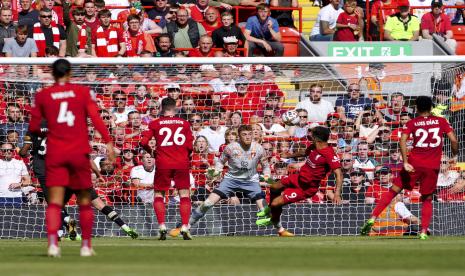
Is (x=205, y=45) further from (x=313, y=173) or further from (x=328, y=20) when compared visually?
(x=313, y=173)

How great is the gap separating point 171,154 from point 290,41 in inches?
359

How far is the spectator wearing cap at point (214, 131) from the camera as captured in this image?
20.3 metres

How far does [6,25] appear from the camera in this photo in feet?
75.0

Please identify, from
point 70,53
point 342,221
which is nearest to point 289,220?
point 342,221

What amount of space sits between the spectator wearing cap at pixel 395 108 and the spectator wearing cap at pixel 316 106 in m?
0.94

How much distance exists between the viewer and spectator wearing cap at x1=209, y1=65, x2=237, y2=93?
20.4m

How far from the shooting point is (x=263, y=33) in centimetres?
2438

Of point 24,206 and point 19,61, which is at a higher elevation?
point 19,61

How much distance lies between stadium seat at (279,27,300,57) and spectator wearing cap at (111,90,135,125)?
6.04 meters

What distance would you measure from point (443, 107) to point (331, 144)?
2.25 m

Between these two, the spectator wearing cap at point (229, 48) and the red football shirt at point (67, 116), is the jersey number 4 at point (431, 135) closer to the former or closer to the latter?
the red football shirt at point (67, 116)

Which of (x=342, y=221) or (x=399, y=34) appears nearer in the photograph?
(x=342, y=221)

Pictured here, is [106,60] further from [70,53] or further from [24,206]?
[70,53]

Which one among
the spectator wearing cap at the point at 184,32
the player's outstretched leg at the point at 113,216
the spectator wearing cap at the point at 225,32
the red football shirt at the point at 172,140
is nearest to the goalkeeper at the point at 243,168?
the player's outstretched leg at the point at 113,216
